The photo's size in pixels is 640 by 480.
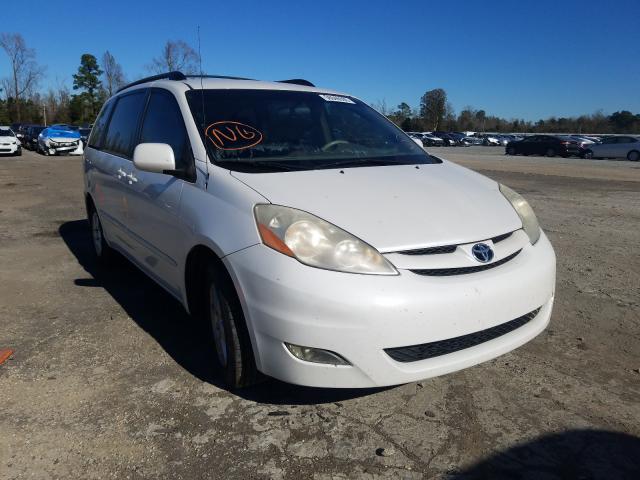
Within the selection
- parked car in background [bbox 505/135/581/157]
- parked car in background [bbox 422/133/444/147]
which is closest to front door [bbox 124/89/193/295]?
parked car in background [bbox 505/135/581/157]

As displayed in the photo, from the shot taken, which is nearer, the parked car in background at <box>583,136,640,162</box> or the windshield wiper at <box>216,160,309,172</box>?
the windshield wiper at <box>216,160,309,172</box>

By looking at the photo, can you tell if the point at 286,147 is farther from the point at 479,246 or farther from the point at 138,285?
the point at 138,285


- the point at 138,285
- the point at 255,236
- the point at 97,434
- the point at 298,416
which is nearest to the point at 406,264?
the point at 255,236

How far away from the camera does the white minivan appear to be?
93.5 inches

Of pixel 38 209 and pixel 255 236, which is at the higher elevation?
pixel 255 236

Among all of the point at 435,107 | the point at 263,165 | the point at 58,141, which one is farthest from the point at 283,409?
the point at 435,107

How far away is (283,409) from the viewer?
2.77 meters

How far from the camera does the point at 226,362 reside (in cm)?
291

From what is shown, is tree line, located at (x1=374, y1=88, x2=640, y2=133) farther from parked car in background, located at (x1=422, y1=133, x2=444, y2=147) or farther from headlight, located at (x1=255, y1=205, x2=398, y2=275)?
headlight, located at (x1=255, y1=205, x2=398, y2=275)

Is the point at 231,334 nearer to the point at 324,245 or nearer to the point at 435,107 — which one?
the point at 324,245

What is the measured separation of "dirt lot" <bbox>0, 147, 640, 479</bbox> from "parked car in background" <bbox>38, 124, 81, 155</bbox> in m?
25.4

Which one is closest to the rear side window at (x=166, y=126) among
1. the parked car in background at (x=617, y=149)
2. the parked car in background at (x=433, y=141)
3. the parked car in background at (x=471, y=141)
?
the parked car in background at (x=617, y=149)

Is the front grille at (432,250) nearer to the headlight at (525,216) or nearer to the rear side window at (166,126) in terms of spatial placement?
the headlight at (525,216)

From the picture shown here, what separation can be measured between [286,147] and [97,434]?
1.92 m
